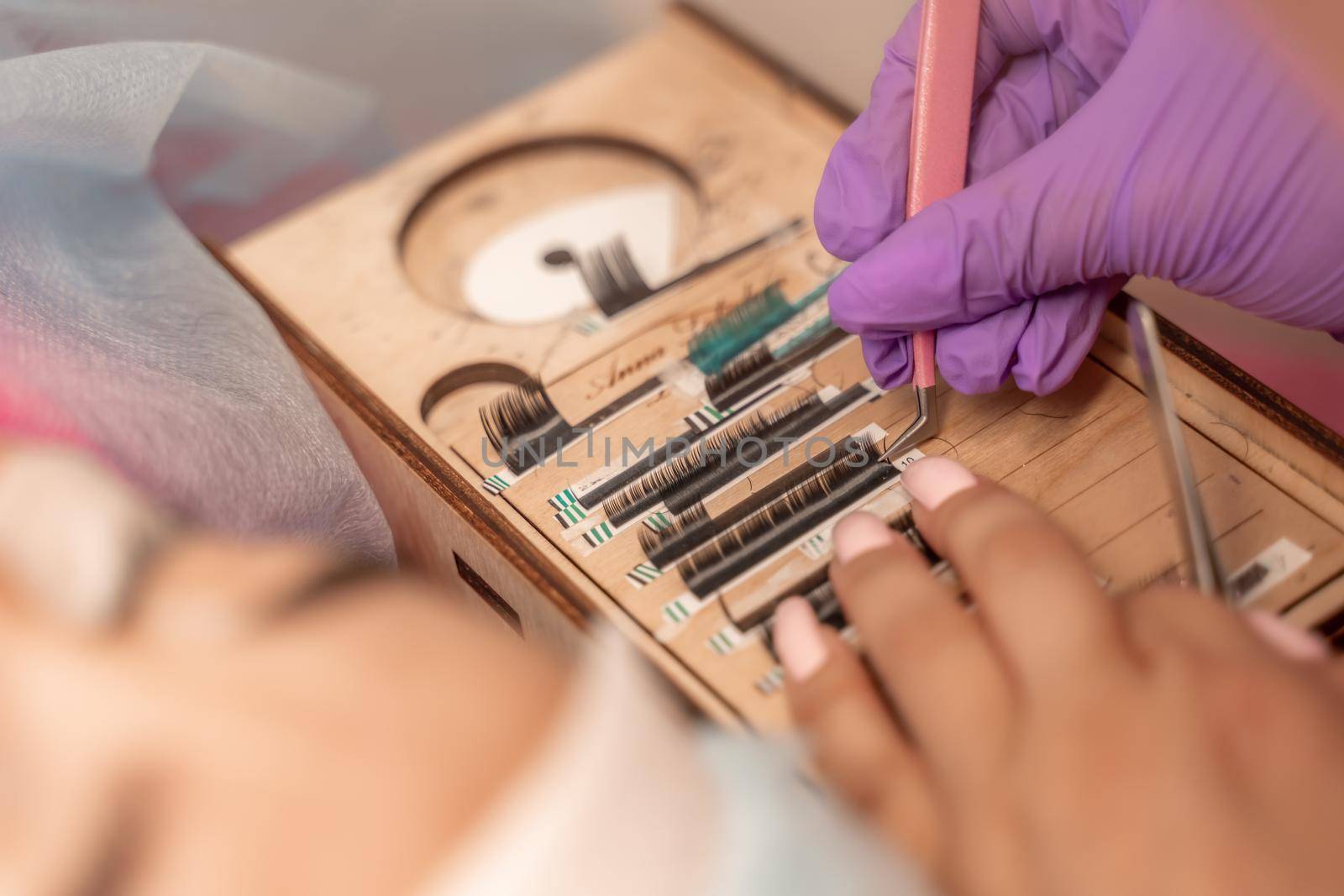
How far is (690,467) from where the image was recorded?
729 millimetres

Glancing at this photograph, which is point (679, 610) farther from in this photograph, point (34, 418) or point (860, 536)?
point (34, 418)

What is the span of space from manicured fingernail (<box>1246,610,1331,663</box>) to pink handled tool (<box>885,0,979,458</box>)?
28cm

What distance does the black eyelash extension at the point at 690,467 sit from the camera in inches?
28.2

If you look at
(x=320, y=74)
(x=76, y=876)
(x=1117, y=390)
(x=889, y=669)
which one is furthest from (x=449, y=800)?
(x=320, y=74)

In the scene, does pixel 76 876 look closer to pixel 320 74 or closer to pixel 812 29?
pixel 320 74

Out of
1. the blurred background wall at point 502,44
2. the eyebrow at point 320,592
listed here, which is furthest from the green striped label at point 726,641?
the blurred background wall at point 502,44

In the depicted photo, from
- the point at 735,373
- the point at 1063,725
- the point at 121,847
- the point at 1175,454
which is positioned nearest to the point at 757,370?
the point at 735,373

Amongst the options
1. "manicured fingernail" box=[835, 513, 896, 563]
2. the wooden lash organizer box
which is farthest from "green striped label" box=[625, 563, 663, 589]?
"manicured fingernail" box=[835, 513, 896, 563]

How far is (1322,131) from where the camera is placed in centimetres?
63

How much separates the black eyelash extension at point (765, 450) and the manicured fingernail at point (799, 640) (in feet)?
0.37

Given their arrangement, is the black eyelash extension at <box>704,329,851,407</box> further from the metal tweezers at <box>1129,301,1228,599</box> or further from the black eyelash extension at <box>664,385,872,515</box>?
the metal tweezers at <box>1129,301,1228,599</box>

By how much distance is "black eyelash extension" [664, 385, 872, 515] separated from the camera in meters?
0.72

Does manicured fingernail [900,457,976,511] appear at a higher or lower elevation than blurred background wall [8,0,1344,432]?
lower

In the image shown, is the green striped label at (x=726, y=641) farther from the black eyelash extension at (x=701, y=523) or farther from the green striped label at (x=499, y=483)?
the green striped label at (x=499, y=483)
